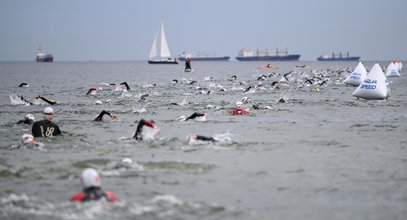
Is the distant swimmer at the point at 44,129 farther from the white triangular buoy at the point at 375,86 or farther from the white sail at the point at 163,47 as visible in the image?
the white sail at the point at 163,47

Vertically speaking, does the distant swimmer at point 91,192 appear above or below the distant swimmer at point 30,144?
above

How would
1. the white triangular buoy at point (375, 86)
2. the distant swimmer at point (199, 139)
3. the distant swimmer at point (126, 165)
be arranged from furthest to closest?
the white triangular buoy at point (375, 86), the distant swimmer at point (199, 139), the distant swimmer at point (126, 165)

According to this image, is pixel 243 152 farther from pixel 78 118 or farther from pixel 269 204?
pixel 78 118

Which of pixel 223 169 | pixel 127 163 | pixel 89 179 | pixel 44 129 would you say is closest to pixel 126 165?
pixel 127 163

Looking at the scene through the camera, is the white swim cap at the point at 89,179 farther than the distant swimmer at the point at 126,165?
No

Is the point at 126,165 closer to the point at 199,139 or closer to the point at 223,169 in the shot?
the point at 223,169

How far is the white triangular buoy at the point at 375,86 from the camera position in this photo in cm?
2983

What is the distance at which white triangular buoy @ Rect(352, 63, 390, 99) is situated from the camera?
2983 centimetres

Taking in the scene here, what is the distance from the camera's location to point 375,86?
99.2ft

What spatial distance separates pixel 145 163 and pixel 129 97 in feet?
74.2

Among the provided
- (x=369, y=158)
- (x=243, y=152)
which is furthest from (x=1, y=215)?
(x=369, y=158)

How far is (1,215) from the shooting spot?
9.81 meters

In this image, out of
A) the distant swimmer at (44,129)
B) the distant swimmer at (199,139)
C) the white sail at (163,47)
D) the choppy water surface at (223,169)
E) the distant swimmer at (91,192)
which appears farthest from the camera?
the white sail at (163,47)

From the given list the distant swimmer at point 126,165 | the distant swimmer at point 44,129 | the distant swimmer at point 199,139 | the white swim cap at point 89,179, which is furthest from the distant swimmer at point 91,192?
the distant swimmer at point 44,129
